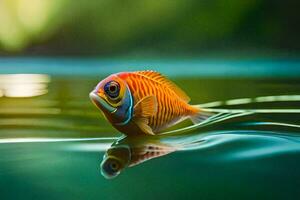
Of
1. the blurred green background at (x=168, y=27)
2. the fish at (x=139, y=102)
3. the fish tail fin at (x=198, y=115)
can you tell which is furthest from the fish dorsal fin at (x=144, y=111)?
the blurred green background at (x=168, y=27)

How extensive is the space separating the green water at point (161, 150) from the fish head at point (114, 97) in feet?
0.20

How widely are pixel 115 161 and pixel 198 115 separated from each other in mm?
228

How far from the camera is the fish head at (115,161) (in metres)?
0.80

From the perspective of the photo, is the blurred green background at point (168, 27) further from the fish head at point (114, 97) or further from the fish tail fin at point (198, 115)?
the fish head at point (114, 97)

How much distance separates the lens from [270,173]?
0.79 metres

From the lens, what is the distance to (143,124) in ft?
2.88

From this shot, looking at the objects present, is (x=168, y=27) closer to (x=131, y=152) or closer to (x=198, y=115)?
(x=198, y=115)

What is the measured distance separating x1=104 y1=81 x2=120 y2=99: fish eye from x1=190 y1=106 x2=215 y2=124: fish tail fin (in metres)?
0.18

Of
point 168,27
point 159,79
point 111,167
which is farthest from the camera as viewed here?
point 168,27

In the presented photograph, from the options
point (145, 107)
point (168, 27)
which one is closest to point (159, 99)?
point (145, 107)

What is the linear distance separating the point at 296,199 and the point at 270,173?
76 millimetres

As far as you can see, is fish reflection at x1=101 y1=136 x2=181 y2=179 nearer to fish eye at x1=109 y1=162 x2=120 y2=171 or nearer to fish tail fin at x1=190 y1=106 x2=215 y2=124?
fish eye at x1=109 y1=162 x2=120 y2=171

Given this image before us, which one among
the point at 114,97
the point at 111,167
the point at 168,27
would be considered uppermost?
the point at 168,27

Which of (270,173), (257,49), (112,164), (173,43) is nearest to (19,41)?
(173,43)
